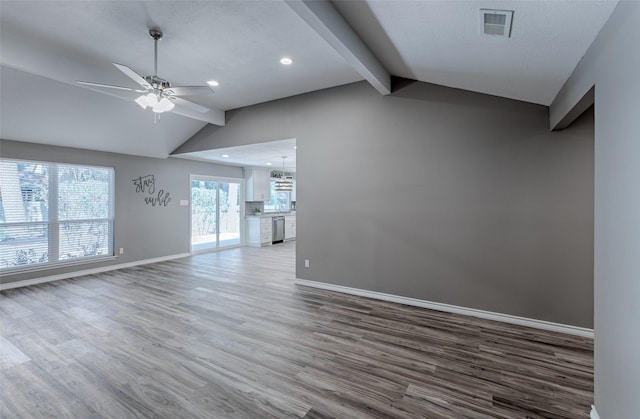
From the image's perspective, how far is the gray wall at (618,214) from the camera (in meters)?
1.40

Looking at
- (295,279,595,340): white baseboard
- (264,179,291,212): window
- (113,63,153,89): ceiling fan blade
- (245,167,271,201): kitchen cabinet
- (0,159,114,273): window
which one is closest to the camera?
(113,63,153,89): ceiling fan blade

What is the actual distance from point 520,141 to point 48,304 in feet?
20.5

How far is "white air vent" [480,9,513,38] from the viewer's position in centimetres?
199

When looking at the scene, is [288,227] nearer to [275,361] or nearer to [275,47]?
[275,47]

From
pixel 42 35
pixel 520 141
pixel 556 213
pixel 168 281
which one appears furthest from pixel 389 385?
pixel 42 35

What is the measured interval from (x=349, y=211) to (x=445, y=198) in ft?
4.34

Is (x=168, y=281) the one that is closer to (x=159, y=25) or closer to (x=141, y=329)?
(x=141, y=329)

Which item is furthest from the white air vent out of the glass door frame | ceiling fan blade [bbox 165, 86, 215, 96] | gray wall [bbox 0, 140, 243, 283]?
the glass door frame

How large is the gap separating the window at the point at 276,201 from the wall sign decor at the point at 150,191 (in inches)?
136

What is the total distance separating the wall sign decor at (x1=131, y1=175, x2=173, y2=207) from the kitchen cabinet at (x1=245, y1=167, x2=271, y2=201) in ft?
8.07

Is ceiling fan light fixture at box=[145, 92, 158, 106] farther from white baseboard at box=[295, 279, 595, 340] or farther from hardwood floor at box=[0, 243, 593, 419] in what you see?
white baseboard at box=[295, 279, 595, 340]

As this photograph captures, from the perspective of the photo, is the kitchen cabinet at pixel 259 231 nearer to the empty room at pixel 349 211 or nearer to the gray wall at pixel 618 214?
the empty room at pixel 349 211

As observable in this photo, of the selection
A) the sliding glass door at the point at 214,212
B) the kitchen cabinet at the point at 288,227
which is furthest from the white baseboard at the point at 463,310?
the kitchen cabinet at the point at 288,227

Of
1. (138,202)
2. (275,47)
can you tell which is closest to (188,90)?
(275,47)
